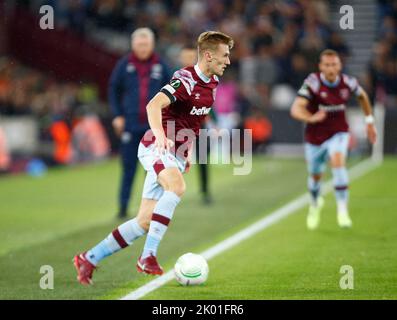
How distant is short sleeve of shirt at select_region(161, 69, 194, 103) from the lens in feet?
26.6

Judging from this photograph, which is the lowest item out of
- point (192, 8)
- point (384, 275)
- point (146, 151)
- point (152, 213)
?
point (384, 275)

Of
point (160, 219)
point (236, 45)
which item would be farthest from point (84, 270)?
point (236, 45)

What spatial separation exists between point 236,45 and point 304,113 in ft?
51.3

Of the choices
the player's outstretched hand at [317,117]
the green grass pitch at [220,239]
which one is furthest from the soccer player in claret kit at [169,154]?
the player's outstretched hand at [317,117]

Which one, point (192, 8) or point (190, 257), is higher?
point (192, 8)

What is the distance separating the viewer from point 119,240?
8250mm

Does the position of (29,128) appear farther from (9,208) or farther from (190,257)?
(190,257)

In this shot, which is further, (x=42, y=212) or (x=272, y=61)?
(x=272, y=61)

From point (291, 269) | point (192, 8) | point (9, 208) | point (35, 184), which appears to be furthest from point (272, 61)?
point (291, 269)

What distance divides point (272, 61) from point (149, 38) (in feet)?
45.6

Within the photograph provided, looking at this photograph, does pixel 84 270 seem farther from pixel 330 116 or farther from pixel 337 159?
pixel 330 116

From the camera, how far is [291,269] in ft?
29.6

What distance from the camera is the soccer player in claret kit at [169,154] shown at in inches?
320

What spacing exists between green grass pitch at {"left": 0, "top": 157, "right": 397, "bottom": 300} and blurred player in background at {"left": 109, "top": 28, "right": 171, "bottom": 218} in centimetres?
86
